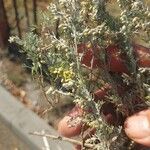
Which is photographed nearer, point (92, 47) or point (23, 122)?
point (92, 47)

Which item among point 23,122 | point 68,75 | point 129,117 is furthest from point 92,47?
point 23,122

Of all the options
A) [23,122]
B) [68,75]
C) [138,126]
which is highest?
[68,75]

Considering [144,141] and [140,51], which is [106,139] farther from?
[140,51]

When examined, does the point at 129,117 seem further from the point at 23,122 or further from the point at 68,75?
the point at 23,122

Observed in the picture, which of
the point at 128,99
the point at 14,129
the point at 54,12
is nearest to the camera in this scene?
the point at 54,12

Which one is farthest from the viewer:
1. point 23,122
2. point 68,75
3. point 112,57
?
point 23,122

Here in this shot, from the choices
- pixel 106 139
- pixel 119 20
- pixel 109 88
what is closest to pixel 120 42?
pixel 119 20

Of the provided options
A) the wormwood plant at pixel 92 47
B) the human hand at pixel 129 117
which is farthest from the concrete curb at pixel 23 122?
the wormwood plant at pixel 92 47
